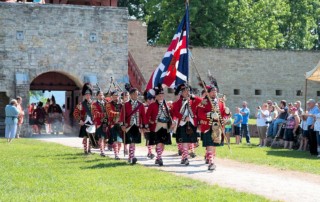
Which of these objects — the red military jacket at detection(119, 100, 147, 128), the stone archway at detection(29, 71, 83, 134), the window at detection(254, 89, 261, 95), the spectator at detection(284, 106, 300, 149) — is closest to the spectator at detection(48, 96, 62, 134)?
the stone archway at detection(29, 71, 83, 134)

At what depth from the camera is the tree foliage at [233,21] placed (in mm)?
45281

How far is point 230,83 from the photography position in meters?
41.7

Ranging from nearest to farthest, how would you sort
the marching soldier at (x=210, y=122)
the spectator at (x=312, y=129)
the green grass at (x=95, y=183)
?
1. the green grass at (x=95, y=183)
2. the marching soldier at (x=210, y=122)
3. the spectator at (x=312, y=129)

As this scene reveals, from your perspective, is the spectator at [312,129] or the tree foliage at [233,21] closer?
the spectator at [312,129]

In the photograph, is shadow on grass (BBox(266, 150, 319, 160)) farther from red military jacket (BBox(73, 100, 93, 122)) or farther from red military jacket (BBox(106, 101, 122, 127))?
red military jacket (BBox(73, 100, 93, 122))

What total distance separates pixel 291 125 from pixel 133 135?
8.00 meters

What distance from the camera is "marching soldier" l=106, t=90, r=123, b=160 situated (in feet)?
59.3

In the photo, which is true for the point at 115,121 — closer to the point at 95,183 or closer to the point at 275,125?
the point at 95,183

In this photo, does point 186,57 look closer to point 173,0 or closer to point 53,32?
point 53,32

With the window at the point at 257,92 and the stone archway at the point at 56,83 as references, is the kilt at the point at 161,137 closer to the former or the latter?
the stone archway at the point at 56,83

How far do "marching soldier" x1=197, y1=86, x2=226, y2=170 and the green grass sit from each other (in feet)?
4.53

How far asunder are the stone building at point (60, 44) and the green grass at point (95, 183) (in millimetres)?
15123

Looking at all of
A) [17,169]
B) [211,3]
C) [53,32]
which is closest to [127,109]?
[17,169]

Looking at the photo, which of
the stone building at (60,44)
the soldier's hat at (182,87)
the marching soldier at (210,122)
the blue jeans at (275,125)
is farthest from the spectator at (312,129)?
the stone building at (60,44)
